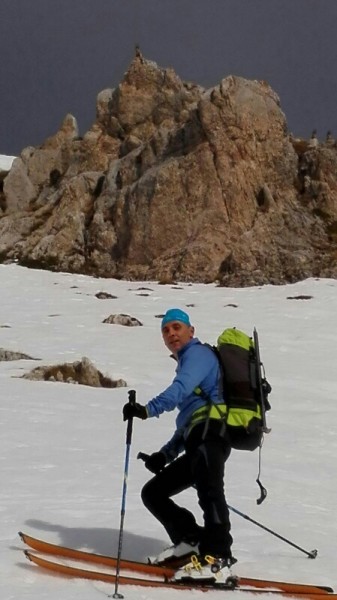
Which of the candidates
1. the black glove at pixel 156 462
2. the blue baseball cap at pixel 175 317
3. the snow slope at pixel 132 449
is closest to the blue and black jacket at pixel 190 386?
the blue baseball cap at pixel 175 317

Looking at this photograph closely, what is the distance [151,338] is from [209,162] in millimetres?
33920

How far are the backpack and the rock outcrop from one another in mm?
43192

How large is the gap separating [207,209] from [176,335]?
51880mm

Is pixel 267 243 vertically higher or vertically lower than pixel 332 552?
higher

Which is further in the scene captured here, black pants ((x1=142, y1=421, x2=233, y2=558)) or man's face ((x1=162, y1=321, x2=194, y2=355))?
man's face ((x1=162, y1=321, x2=194, y2=355))

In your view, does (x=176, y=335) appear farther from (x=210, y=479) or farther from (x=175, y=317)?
(x=210, y=479)

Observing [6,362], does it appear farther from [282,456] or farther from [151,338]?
[282,456]

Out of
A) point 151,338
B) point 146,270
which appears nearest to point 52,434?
point 151,338

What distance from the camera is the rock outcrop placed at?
53906 mm

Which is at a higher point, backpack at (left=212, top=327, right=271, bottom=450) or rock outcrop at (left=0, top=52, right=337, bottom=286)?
rock outcrop at (left=0, top=52, right=337, bottom=286)

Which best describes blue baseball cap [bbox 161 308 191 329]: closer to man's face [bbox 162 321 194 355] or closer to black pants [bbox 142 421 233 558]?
man's face [bbox 162 321 194 355]

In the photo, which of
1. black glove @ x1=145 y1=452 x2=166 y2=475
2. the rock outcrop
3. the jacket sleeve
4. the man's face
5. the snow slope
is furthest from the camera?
the rock outcrop

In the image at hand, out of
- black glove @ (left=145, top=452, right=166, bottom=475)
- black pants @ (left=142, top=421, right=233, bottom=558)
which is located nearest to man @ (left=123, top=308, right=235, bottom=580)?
black pants @ (left=142, top=421, right=233, bottom=558)

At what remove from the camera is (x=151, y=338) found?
89.9ft
